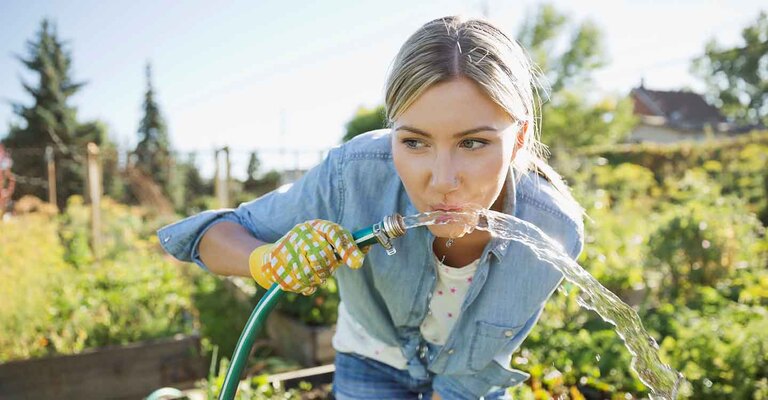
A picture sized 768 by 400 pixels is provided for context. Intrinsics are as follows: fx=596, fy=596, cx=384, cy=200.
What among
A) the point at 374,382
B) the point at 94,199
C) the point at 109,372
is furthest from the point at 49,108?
the point at 374,382

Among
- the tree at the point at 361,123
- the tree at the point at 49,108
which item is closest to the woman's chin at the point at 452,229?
the tree at the point at 361,123

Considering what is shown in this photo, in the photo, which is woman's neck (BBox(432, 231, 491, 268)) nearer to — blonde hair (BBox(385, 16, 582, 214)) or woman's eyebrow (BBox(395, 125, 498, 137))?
blonde hair (BBox(385, 16, 582, 214))

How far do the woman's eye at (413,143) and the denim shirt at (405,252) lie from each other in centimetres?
32

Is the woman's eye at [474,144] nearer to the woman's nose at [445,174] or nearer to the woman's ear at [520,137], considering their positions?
the woman's nose at [445,174]

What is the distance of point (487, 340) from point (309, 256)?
2.59 ft

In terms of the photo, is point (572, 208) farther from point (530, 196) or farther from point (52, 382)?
point (52, 382)

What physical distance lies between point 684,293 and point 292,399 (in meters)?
3.28

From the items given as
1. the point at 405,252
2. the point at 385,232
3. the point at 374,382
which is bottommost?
the point at 374,382

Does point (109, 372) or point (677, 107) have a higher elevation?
point (677, 107)

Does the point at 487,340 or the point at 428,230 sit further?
the point at 487,340

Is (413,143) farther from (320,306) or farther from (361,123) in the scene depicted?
(361,123)

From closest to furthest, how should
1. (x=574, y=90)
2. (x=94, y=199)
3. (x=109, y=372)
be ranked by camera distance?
(x=109, y=372), (x=94, y=199), (x=574, y=90)

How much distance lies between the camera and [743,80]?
33062 millimetres

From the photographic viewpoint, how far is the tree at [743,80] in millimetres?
30812
